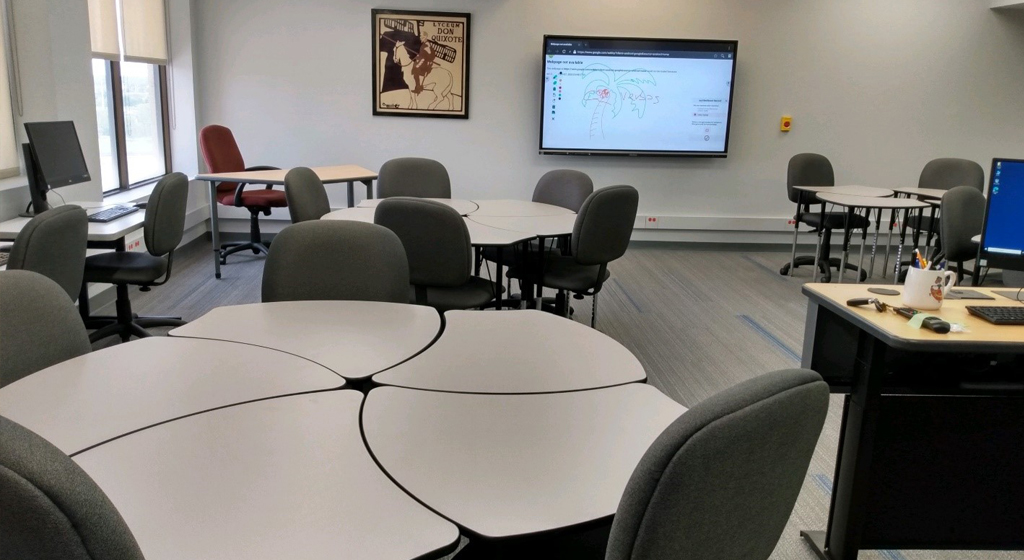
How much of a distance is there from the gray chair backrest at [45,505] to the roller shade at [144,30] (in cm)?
517

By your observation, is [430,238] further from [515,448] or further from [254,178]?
[254,178]

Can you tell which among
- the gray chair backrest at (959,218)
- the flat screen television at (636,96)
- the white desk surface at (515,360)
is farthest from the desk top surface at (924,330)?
the flat screen television at (636,96)

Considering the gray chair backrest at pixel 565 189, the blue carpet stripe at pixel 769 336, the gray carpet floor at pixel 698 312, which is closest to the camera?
the gray carpet floor at pixel 698 312

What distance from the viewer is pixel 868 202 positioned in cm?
509

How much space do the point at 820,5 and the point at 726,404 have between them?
6472 millimetres

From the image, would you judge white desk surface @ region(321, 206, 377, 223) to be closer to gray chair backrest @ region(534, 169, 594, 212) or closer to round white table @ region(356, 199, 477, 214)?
round white table @ region(356, 199, 477, 214)

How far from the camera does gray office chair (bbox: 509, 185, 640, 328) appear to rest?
11.6 feet

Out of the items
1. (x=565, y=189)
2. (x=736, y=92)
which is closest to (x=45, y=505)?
(x=565, y=189)

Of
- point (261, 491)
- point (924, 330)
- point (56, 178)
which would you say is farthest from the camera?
point (56, 178)

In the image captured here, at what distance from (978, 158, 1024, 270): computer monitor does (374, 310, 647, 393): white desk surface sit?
1.36 metres

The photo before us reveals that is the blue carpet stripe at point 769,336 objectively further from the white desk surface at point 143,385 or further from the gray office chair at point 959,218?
the white desk surface at point 143,385

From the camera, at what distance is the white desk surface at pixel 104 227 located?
3.37 meters

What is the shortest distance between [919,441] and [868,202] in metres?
3.41

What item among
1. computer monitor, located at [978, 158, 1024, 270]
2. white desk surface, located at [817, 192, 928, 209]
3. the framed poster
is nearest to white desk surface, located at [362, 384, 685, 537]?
computer monitor, located at [978, 158, 1024, 270]
